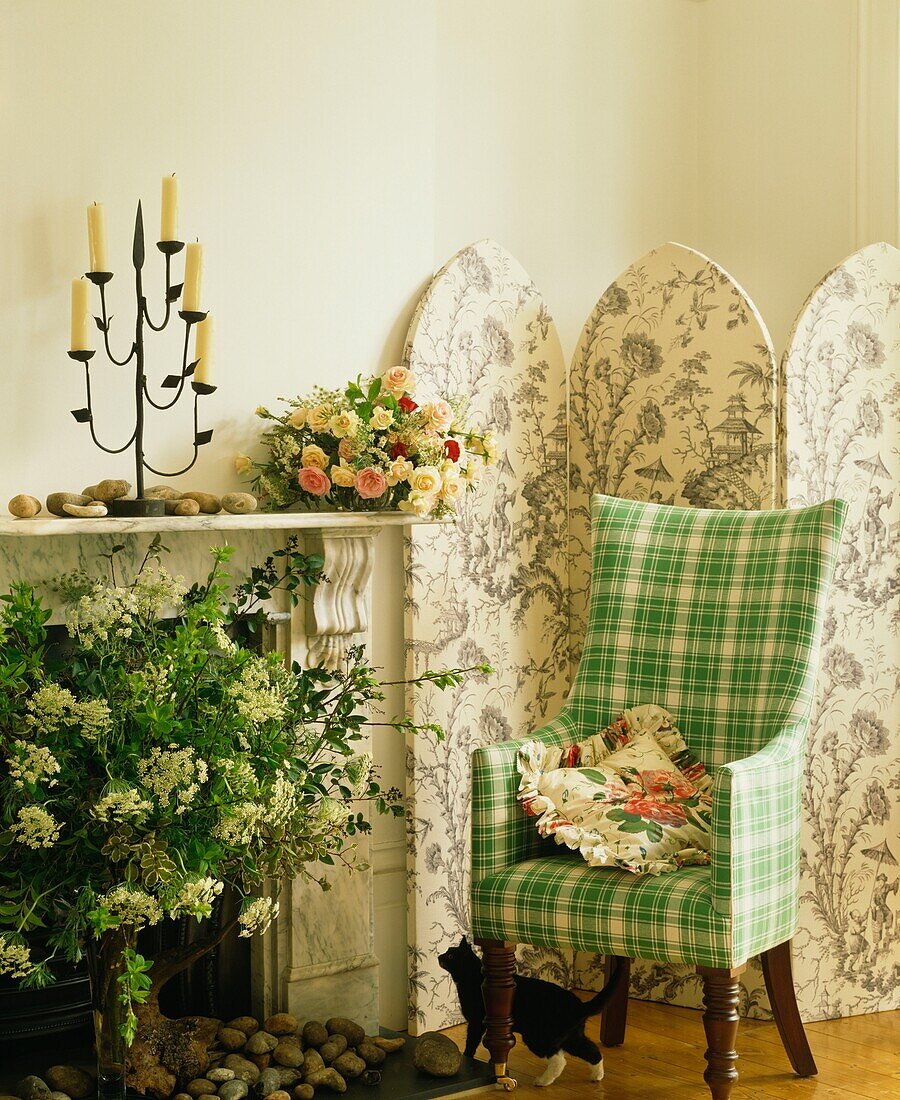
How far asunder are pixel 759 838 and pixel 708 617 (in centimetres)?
59

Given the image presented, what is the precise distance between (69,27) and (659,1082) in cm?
258

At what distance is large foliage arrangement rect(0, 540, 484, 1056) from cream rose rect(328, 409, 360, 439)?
402 millimetres

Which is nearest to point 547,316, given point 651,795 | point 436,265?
point 436,265

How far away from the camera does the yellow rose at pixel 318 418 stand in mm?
2869

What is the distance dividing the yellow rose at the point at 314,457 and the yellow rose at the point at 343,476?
0.03 m

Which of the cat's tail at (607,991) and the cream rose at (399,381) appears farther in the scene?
the cream rose at (399,381)

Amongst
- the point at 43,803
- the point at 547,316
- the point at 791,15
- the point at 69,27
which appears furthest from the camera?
the point at 791,15

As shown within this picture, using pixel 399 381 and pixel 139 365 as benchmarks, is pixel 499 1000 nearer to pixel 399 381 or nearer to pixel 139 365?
pixel 399 381

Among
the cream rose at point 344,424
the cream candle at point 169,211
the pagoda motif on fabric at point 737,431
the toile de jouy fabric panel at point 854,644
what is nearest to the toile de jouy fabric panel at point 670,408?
the pagoda motif on fabric at point 737,431

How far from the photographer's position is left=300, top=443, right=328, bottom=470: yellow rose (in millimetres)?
2855

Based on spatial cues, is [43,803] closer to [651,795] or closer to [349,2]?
[651,795]

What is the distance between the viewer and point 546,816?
2791 mm

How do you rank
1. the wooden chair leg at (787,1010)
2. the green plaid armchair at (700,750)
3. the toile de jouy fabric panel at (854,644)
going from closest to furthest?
the green plaid armchair at (700,750)
the wooden chair leg at (787,1010)
the toile de jouy fabric panel at (854,644)

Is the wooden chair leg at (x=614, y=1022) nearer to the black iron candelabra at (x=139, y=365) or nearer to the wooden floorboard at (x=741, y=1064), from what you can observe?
the wooden floorboard at (x=741, y=1064)
